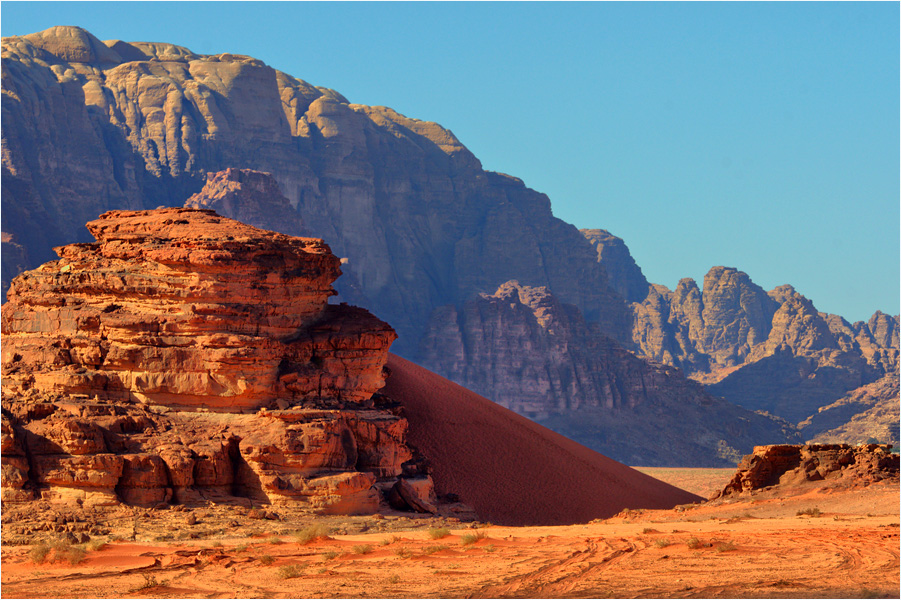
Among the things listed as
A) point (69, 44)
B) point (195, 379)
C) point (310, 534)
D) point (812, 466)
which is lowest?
point (310, 534)

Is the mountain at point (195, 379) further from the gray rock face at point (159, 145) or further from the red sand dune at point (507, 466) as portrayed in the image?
the gray rock face at point (159, 145)

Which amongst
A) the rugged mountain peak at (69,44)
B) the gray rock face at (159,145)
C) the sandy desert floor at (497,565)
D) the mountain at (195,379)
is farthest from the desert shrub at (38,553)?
the rugged mountain peak at (69,44)

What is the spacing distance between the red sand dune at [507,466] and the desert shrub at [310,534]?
1791cm

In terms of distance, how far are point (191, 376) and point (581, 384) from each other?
138259mm

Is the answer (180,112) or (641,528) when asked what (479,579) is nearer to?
(641,528)

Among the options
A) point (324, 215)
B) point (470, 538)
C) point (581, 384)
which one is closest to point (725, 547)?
point (470, 538)

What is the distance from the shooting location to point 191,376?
113ft

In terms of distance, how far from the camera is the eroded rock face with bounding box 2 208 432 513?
32.1 m

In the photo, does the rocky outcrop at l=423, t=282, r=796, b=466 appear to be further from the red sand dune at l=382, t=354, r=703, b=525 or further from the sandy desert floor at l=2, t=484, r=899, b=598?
the sandy desert floor at l=2, t=484, r=899, b=598

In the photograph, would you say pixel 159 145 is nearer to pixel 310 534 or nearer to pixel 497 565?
pixel 310 534

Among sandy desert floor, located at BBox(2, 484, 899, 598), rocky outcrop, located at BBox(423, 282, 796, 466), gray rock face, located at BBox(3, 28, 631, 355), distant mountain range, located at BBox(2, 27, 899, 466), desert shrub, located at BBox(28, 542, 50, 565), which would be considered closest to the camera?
sandy desert floor, located at BBox(2, 484, 899, 598)

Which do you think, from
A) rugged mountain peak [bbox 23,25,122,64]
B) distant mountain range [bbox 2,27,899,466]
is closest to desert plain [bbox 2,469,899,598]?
distant mountain range [bbox 2,27,899,466]

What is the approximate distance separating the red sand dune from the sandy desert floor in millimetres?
18170

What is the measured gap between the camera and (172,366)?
3456 cm
